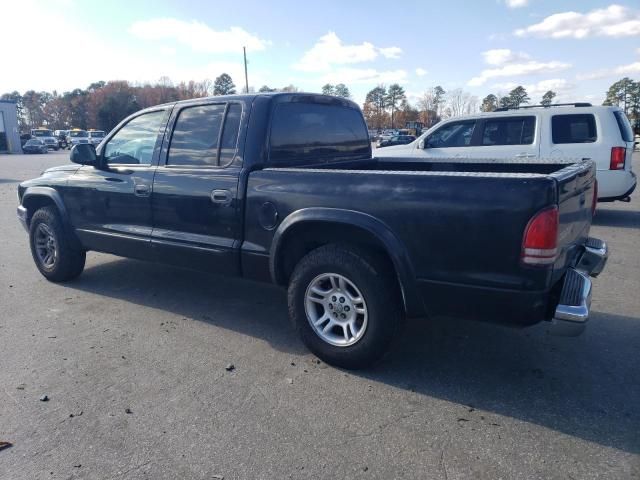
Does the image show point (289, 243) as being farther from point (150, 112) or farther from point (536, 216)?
point (150, 112)

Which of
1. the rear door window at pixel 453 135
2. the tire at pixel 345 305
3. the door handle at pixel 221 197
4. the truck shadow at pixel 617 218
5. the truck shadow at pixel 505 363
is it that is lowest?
the truck shadow at pixel 617 218

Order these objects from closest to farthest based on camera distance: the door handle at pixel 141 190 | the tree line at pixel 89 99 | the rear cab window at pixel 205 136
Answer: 1. the rear cab window at pixel 205 136
2. the door handle at pixel 141 190
3. the tree line at pixel 89 99

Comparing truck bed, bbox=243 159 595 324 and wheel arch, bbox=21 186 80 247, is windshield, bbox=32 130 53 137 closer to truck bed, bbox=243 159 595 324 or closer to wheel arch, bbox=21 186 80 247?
wheel arch, bbox=21 186 80 247

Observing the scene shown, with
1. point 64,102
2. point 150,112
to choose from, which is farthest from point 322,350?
point 64,102

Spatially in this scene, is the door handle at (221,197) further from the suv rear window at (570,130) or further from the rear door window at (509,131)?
the suv rear window at (570,130)

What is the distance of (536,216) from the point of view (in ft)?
8.80

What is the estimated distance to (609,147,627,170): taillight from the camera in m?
8.19

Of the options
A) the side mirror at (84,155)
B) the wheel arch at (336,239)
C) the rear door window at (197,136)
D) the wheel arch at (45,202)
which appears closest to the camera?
the wheel arch at (336,239)

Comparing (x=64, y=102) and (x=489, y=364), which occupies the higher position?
(x=64, y=102)

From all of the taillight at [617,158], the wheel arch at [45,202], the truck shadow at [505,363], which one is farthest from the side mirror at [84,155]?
the taillight at [617,158]

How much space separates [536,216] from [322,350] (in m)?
1.72

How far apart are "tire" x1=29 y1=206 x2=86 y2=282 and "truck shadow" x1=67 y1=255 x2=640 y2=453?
2.72 ft

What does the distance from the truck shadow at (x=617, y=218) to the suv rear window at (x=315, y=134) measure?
18.2 feet

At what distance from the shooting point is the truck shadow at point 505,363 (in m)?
2.92
